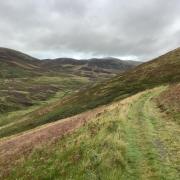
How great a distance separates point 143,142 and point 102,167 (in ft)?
23.5

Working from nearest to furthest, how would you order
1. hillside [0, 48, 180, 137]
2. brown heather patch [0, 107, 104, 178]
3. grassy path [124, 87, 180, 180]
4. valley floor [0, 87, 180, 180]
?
valley floor [0, 87, 180, 180], grassy path [124, 87, 180, 180], brown heather patch [0, 107, 104, 178], hillside [0, 48, 180, 137]

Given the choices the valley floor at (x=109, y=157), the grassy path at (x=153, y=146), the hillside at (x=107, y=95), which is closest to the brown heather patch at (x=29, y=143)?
the valley floor at (x=109, y=157)

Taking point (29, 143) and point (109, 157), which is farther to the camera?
point (29, 143)

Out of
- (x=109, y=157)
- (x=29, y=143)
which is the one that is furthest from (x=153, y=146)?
(x=29, y=143)

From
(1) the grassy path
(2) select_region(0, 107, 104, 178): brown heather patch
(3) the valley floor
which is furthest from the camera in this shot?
(2) select_region(0, 107, 104, 178): brown heather patch

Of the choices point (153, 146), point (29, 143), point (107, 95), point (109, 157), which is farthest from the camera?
point (107, 95)

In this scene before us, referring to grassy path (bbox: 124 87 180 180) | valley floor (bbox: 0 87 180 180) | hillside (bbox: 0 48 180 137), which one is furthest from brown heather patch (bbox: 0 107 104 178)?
hillside (bbox: 0 48 180 137)

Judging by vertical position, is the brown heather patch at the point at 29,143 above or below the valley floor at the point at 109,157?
below

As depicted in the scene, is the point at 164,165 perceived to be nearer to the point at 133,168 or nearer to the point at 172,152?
the point at 133,168

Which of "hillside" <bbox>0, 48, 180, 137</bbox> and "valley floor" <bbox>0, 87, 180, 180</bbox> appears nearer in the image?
"valley floor" <bbox>0, 87, 180, 180</bbox>

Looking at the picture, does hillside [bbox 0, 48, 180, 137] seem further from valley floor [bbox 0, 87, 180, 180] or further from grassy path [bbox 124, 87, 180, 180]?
valley floor [bbox 0, 87, 180, 180]

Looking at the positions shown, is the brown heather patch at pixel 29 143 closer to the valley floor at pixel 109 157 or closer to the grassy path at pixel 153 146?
the valley floor at pixel 109 157

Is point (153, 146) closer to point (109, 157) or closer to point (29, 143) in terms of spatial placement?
point (109, 157)

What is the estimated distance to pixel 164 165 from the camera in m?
16.6
